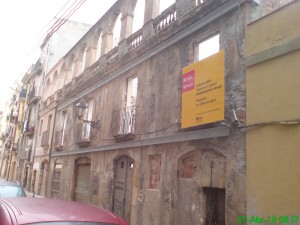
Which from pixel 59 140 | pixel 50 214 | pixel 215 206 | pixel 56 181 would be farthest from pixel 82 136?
pixel 50 214

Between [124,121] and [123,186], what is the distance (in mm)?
2328

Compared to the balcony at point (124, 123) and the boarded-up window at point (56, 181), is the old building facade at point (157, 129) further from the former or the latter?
the boarded-up window at point (56, 181)

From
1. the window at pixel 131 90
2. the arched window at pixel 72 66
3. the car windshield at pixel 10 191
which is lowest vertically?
the car windshield at pixel 10 191

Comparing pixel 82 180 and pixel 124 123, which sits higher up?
pixel 124 123

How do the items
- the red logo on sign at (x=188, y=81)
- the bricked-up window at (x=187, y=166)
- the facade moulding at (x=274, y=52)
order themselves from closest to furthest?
the facade moulding at (x=274, y=52) → the bricked-up window at (x=187, y=166) → the red logo on sign at (x=188, y=81)

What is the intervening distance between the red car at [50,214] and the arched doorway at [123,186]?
7163 mm

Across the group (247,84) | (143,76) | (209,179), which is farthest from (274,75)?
(143,76)

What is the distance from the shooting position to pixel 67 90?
18.7m

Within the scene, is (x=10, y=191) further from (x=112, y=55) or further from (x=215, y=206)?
(x=112, y=55)

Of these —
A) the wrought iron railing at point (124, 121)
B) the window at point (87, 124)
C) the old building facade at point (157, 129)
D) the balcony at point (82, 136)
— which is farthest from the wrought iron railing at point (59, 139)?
the wrought iron railing at point (124, 121)

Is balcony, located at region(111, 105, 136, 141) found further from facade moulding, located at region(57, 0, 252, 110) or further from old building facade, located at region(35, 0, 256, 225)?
facade moulding, located at region(57, 0, 252, 110)

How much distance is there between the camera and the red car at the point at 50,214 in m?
2.88

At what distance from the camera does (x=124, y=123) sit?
452 inches

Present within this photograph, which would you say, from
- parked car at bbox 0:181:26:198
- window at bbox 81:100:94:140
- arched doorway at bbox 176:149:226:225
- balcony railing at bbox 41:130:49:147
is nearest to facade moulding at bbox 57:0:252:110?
window at bbox 81:100:94:140
